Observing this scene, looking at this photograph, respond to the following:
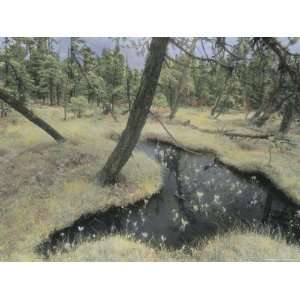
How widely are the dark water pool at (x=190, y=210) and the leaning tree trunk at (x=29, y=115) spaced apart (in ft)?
4.43

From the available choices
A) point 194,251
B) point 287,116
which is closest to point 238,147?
point 287,116

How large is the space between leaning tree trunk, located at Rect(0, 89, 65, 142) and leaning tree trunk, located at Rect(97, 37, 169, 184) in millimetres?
904

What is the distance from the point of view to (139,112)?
3609mm

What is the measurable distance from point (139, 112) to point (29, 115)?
1678 millimetres

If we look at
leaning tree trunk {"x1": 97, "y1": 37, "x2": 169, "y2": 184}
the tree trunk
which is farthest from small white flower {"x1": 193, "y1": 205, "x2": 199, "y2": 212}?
the tree trunk

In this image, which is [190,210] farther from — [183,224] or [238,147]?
[238,147]

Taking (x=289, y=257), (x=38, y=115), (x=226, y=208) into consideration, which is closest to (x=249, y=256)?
(x=289, y=257)

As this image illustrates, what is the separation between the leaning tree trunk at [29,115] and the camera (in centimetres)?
375

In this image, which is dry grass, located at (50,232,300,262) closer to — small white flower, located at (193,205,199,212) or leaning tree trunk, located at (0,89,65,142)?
small white flower, located at (193,205,199,212)

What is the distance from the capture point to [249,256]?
10.0ft

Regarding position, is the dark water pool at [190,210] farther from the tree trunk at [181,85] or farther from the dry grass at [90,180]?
the tree trunk at [181,85]

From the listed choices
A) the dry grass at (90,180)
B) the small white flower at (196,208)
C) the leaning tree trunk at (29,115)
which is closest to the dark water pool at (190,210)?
the small white flower at (196,208)

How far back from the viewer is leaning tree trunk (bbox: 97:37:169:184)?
3.33 meters
